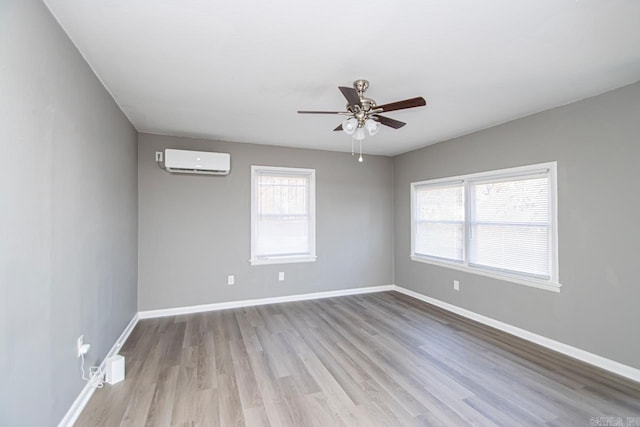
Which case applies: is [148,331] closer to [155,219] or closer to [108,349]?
[108,349]

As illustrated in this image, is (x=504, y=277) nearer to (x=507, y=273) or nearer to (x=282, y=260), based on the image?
(x=507, y=273)

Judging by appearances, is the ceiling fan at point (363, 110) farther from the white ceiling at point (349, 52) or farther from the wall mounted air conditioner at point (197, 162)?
the wall mounted air conditioner at point (197, 162)

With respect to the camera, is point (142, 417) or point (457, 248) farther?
point (457, 248)

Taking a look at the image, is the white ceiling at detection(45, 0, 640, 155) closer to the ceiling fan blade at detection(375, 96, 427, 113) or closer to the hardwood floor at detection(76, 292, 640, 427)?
the ceiling fan blade at detection(375, 96, 427, 113)

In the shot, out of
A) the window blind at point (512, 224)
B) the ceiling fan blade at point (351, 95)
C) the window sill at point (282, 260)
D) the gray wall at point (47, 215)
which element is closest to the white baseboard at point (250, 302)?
the window sill at point (282, 260)

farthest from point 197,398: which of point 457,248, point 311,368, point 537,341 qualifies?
point 457,248

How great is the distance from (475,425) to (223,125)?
3.79m

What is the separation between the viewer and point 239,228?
14.3ft

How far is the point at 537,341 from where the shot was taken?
309 cm

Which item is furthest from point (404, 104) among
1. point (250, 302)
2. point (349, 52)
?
point (250, 302)

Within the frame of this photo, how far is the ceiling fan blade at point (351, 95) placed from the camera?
1.98 metres

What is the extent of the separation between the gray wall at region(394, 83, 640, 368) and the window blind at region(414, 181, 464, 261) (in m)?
0.70

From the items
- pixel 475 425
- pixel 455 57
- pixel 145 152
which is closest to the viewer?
pixel 475 425

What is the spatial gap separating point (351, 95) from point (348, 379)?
2.30 metres
